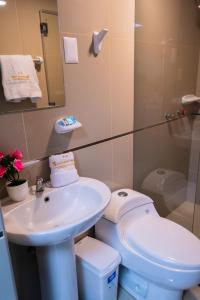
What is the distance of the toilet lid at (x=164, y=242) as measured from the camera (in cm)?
126

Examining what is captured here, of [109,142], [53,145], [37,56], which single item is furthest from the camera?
[109,142]

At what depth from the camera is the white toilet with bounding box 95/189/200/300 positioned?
1.26 metres

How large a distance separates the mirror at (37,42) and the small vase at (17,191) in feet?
1.12

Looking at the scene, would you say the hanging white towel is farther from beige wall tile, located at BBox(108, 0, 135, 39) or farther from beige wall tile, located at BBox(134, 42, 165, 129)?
beige wall tile, located at BBox(134, 42, 165, 129)

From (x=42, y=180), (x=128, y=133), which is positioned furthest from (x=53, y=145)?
(x=128, y=133)

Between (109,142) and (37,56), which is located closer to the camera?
(37,56)

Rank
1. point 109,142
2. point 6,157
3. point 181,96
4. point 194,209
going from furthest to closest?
point 194,209, point 181,96, point 109,142, point 6,157

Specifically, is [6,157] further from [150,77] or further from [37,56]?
[150,77]

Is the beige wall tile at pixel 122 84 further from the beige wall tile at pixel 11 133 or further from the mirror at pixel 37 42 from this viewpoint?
the beige wall tile at pixel 11 133

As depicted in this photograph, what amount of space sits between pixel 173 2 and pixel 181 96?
0.78 m

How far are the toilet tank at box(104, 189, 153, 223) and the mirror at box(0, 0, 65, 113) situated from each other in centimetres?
74

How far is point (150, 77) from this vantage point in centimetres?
181

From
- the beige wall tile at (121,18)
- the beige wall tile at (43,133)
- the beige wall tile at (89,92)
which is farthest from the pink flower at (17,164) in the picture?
the beige wall tile at (121,18)

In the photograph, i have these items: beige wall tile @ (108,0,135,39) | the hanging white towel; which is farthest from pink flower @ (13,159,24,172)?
beige wall tile @ (108,0,135,39)
